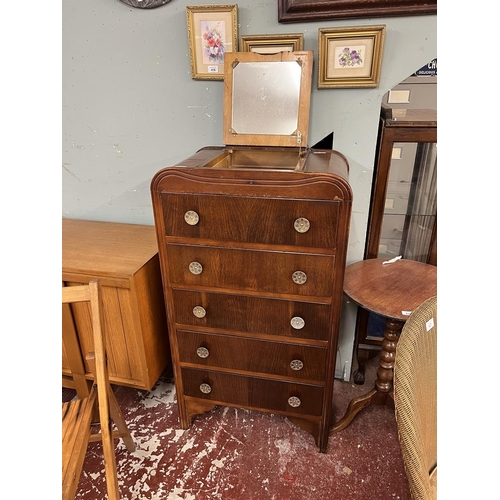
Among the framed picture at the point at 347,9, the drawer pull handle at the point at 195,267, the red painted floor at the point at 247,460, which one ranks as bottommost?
the red painted floor at the point at 247,460

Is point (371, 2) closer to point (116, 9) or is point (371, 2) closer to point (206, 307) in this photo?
point (116, 9)

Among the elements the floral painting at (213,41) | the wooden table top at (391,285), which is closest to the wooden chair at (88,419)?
the wooden table top at (391,285)

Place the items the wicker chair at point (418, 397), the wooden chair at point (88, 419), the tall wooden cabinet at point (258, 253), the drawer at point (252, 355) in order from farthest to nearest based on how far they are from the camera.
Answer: the drawer at point (252, 355) → the tall wooden cabinet at point (258, 253) → the wooden chair at point (88, 419) → the wicker chair at point (418, 397)

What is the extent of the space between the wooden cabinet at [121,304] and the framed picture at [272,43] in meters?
1.02

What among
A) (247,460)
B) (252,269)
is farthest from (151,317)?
(247,460)

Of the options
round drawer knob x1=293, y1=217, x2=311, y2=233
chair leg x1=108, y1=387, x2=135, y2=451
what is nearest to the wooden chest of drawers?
round drawer knob x1=293, y1=217, x2=311, y2=233

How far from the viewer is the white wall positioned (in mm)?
1619

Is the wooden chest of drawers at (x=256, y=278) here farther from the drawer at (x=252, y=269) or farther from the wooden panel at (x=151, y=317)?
the wooden panel at (x=151, y=317)

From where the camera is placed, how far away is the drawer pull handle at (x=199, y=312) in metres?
1.59

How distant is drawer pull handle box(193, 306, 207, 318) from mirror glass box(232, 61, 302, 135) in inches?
31.3

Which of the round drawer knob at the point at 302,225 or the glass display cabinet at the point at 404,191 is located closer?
the round drawer knob at the point at 302,225

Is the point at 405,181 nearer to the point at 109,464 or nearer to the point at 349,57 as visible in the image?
the point at 349,57
